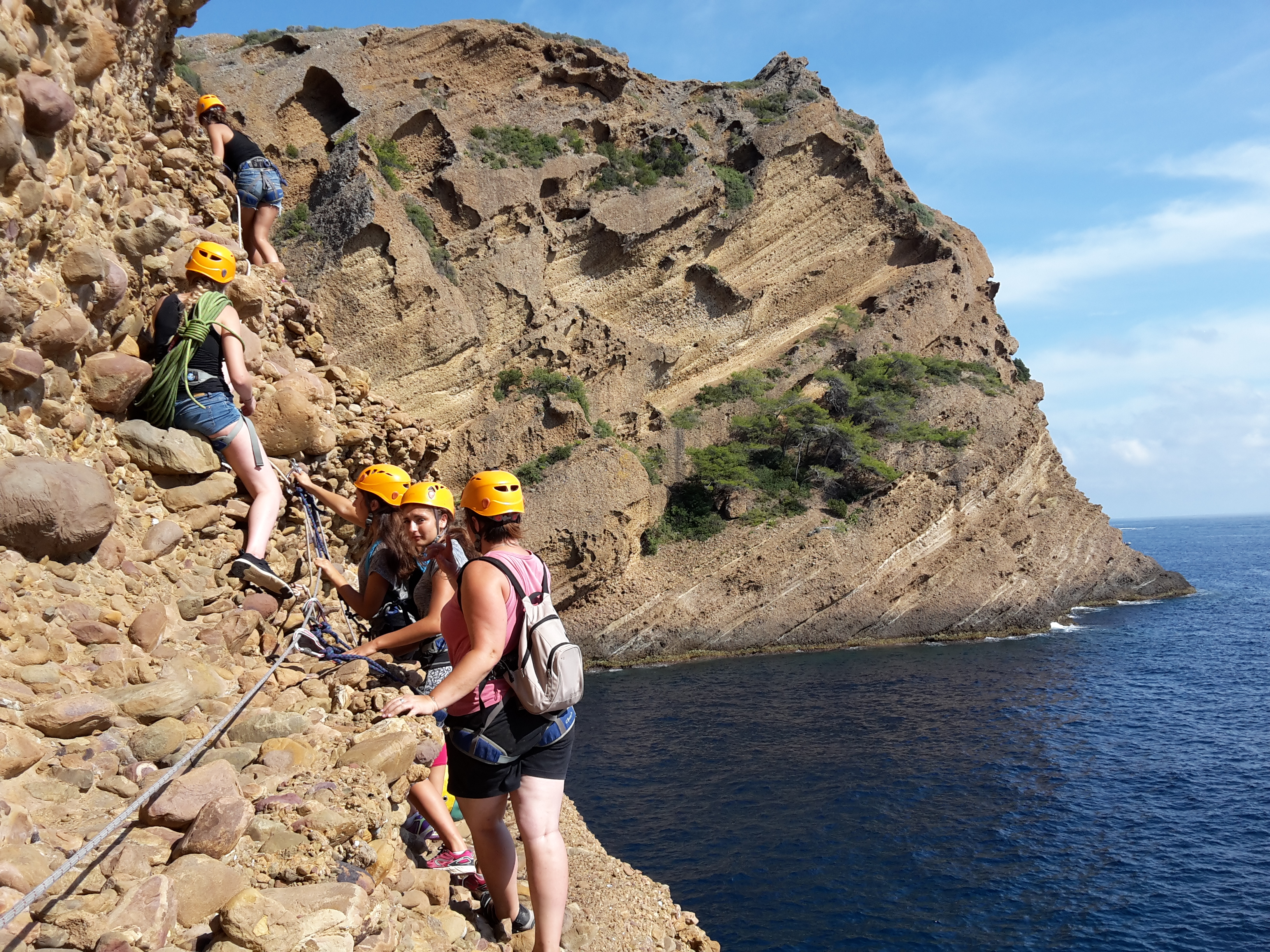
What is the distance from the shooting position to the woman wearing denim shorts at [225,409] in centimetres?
493

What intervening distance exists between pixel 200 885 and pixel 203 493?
2.79 meters

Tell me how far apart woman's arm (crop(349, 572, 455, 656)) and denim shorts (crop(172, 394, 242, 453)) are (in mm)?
1613

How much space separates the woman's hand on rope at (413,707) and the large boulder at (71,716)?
1017mm

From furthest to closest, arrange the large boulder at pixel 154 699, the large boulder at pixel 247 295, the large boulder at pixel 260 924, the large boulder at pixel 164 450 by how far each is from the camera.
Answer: the large boulder at pixel 247 295 → the large boulder at pixel 164 450 → the large boulder at pixel 154 699 → the large boulder at pixel 260 924

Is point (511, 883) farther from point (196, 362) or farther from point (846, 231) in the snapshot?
point (846, 231)

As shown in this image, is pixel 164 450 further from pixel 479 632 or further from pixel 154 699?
pixel 479 632

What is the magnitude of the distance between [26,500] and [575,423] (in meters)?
26.4

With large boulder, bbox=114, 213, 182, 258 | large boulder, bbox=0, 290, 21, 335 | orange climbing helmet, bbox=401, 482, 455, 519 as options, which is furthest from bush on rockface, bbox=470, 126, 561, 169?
large boulder, bbox=0, 290, 21, 335

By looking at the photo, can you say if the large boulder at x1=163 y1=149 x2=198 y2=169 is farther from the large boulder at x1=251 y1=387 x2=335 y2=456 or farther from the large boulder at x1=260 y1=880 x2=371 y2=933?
the large boulder at x1=260 y1=880 x2=371 y2=933

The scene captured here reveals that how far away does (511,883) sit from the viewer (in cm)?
396

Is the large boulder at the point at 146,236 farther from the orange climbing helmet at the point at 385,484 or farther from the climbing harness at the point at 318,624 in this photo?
the orange climbing helmet at the point at 385,484

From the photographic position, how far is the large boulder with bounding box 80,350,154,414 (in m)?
4.47

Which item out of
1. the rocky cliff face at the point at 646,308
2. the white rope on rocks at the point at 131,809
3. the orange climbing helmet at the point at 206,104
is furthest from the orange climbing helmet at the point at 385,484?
the rocky cliff face at the point at 646,308

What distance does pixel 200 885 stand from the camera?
259 cm
